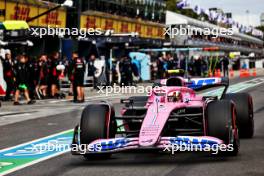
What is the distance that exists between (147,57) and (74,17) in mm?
5948

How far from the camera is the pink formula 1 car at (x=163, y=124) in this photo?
Answer: 291 inches

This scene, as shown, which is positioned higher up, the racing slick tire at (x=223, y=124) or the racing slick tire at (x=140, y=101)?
the racing slick tire at (x=140, y=101)

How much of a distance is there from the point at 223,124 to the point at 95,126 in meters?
1.70

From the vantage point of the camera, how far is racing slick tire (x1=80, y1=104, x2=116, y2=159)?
7.82m

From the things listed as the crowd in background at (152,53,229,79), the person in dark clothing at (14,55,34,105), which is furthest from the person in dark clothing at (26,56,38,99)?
the crowd in background at (152,53,229,79)

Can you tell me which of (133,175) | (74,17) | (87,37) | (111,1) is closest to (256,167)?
(133,175)

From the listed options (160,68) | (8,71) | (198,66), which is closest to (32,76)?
(8,71)

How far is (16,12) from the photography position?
30.0 meters

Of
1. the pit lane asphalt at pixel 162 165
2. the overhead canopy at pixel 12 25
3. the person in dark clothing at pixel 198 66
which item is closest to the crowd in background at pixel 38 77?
the overhead canopy at pixel 12 25

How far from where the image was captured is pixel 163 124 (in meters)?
7.75

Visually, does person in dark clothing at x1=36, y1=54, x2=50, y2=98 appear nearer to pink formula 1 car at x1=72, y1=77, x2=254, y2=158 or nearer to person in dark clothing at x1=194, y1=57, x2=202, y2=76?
pink formula 1 car at x1=72, y1=77, x2=254, y2=158

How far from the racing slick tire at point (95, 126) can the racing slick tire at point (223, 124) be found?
1.38m

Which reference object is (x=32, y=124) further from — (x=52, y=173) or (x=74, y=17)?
(x=74, y=17)

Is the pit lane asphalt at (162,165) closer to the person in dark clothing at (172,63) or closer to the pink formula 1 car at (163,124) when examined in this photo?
the pink formula 1 car at (163,124)
